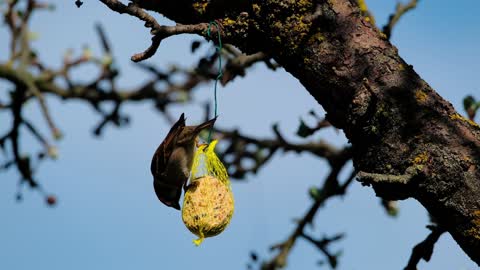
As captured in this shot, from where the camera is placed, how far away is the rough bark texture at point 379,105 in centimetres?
186

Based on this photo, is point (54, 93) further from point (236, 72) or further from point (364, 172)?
point (364, 172)

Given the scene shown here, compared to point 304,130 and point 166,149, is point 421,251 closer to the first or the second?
point 304,130

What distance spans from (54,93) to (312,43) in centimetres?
273

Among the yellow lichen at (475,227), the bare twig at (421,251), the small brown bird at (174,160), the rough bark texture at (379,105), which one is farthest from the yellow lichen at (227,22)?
the bare twig at (421,251)

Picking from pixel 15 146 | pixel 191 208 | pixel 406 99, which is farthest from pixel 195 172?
pixel 15 146

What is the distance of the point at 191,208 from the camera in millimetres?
2340

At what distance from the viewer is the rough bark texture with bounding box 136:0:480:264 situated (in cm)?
186

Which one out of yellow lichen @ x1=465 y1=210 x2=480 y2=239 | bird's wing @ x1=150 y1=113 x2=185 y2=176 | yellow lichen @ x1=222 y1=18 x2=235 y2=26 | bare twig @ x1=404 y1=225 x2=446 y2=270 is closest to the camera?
yellow lichen @ x1=465 y1=210 x2=480 y2=239

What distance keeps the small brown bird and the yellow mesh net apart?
55 millimetres

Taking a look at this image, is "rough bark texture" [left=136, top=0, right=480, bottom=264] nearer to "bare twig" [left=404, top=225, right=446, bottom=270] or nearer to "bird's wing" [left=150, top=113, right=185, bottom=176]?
"bird's wing" [left=150, top=113, right=185, bottom=176]

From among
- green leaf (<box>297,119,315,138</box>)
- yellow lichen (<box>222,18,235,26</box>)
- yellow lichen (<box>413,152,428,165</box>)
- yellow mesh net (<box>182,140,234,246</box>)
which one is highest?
green leaf (<box>297,119,315,138</box>)

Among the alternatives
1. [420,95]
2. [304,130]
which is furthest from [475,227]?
[304,130]

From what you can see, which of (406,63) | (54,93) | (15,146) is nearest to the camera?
(406,63)

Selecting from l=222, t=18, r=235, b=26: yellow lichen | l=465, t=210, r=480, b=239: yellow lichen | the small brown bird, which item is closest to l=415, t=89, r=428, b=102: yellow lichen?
l=465, t=210, r=480, b=239: yellow lichen
